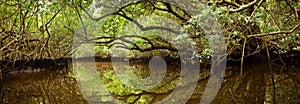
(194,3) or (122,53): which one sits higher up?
(194,3)

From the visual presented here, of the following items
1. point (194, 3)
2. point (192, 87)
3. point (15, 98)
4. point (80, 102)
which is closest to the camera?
point (80, 102)

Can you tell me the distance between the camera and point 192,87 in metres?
5.98

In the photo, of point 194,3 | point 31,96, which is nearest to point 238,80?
point 194,3

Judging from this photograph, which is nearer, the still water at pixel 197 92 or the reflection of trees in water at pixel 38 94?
the still water at pixel 197 92

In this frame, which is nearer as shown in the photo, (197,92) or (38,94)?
(197,92)

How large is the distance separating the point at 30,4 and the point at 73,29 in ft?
11.5

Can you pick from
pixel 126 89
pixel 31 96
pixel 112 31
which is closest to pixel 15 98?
pixel 31 96

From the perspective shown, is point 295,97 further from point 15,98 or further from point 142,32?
point 142,32

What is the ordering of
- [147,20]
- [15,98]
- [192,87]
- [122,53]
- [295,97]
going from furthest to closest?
[122,53]
[147,20]
[192,87]
[15,98]
[295,97]

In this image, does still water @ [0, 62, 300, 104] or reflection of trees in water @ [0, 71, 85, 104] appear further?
reflection of trees in water @ [0, 71, 85, 104]

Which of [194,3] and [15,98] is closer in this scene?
[15,98]

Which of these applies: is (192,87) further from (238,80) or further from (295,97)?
(295,97)

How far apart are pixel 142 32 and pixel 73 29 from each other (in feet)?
6.15

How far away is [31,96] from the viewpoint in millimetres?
5758
